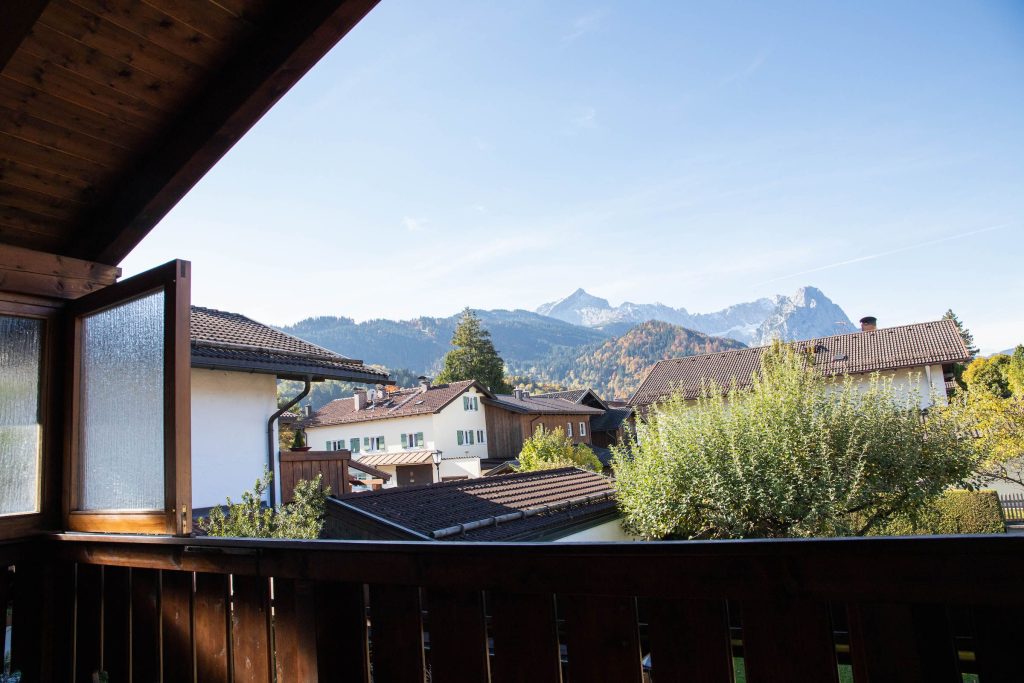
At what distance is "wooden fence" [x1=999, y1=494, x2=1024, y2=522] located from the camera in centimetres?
1553

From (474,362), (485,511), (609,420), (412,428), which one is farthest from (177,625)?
(474,362)

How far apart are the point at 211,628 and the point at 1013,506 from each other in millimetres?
20647

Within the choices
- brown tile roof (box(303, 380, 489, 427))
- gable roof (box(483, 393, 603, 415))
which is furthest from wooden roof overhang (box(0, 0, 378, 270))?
gable roof (box(483, 393, 603, 415))

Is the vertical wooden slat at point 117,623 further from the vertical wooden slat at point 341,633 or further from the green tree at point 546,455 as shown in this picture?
the green tree at point 546,455

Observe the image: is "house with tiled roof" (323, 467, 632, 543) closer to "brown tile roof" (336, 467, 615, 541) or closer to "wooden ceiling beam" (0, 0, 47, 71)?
"brown tile roof" (336, 467, 615, 541)

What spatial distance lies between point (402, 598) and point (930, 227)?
219ft

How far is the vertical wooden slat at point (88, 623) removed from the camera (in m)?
2.07

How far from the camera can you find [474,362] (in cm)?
4200

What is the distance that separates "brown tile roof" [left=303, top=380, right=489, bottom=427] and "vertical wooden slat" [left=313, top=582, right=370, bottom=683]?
25466 millimetres

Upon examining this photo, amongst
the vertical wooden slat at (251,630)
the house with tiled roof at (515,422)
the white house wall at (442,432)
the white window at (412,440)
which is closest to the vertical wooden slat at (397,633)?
the vertical wooden slat at (251,630)

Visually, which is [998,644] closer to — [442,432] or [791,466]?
[791,466]

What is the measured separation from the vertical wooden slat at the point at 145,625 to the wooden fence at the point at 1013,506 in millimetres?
19254

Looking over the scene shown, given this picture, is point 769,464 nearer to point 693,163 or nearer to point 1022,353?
point 1022,353

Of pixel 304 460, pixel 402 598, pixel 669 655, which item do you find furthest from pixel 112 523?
pixel 304 460
